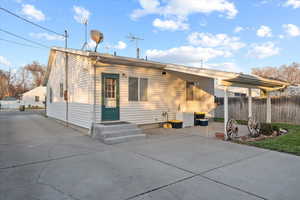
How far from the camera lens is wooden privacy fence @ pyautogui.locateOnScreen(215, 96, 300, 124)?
1075cm

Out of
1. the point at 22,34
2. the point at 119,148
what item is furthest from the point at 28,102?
the point at 119,148

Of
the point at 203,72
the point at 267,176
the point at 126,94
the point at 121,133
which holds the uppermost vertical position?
the point at 203,72

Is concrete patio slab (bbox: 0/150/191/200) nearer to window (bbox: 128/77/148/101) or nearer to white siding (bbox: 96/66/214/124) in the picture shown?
white siding (bbox: 96/66/214/124)

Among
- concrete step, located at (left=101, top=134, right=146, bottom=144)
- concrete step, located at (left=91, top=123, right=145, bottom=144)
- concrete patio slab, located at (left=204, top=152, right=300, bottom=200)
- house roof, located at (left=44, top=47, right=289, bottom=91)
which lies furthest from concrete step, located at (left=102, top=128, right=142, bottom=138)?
concrete patio slab, located at (left=204, top=152, right=300, bottom=200)

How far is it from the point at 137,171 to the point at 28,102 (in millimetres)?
37420

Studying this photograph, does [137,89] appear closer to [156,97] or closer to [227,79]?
[156,97]

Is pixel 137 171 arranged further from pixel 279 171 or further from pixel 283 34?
pixel 283 34

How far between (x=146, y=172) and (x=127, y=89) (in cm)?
511

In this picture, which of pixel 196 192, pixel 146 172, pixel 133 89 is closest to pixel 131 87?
pixel 133 89

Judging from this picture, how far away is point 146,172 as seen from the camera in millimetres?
3705

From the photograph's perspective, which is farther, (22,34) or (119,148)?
(22,34)

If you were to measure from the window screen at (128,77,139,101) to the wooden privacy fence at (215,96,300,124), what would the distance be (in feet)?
26.9

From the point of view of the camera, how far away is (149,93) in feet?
29.8

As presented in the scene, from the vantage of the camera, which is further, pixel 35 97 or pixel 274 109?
pixel 35 97
